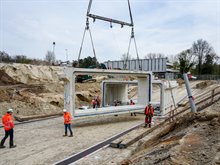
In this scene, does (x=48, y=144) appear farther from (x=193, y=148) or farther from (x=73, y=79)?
(x=193, y=148)

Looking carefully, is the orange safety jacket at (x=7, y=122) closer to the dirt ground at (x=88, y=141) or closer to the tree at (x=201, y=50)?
the dirt ground at (x=88, y=141)

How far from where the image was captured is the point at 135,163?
5027 mm

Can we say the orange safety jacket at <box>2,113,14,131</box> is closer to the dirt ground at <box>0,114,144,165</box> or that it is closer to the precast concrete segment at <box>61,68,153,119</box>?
the dirt ground at <box>0,114,144,165</box>

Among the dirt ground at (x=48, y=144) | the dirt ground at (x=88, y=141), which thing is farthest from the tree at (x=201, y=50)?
the dirt ground at (x=48, y=144)

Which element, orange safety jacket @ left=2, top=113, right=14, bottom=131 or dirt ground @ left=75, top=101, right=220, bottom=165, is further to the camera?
orange safety jacket @ left=2, top=113, right=14, bottom=131

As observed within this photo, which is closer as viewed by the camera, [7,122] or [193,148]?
[193,148]

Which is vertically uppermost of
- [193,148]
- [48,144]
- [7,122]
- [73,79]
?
[73,79]

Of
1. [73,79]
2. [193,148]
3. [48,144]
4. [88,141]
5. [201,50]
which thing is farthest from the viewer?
[201,50]

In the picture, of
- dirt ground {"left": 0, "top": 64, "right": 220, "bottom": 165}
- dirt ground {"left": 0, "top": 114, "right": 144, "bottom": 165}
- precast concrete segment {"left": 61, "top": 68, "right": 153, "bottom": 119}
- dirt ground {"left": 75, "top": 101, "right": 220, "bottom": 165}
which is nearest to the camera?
dirt ground {"left": 75, "top": 101, "right": 220, "bottom": 165}

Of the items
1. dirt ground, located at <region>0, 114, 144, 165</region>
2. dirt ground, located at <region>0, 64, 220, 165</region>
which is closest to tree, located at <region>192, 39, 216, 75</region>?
dirt ground, located at <region>0, 64, 220, 165</region>

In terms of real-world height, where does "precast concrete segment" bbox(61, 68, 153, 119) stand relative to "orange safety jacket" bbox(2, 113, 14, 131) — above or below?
above

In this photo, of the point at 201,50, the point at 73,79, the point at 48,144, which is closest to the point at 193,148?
the point at 48,144

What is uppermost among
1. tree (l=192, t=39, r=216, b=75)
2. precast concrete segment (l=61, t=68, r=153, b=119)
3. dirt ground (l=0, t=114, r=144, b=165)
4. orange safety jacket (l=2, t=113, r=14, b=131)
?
tree (l=192, t=39, r=216, b=75)

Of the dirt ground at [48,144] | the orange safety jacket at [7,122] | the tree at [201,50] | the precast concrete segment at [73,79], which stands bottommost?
the dirt ground at [48,144]
